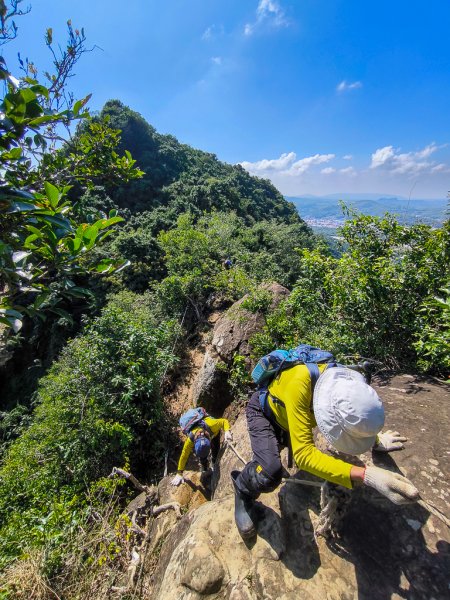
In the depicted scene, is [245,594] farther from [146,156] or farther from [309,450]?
[146,156]

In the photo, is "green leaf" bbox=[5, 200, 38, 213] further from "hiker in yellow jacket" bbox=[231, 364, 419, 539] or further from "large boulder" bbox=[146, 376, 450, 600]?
"large boulder" bbox=[146, 376, 450, 600]

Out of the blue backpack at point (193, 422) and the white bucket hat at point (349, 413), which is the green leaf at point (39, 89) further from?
the blue backpack at point (193, 422)

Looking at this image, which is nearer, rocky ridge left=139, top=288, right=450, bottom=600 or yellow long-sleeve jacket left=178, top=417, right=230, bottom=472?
rocky ridge left=139, top=288, right=450, bottom=600

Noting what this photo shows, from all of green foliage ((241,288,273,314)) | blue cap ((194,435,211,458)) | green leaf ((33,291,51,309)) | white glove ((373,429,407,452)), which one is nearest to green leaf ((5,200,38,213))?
green leaf ((33,291,51,309))

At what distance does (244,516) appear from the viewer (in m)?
2.81

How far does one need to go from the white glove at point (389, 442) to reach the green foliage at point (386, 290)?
4.85 feet

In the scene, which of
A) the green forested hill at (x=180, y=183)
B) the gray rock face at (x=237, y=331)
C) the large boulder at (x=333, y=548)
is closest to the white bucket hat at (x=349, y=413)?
the large boulder at (x=333, y=548)

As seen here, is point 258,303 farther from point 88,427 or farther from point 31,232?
point 31,232

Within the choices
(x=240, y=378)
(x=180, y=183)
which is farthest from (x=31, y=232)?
(x=180, y=183)

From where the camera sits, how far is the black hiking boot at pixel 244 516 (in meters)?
2.72

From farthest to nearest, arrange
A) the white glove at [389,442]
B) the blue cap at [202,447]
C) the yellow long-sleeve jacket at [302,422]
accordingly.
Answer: the blue cap at [202,447] < the white glove at [389,442] < the yellow long-sleeve jacket at [302,422]

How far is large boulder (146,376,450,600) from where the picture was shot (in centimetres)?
224

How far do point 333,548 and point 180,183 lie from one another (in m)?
33.8

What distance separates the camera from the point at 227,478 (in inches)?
165
